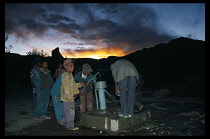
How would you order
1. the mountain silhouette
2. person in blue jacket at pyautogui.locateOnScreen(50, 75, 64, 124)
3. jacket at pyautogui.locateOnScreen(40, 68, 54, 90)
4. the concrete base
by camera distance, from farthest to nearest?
the mountain silhouette, jacket at pyautogui.locateOnScreen(40, 68, 54, 90), person in blue jacket at pyautogui.locateOnScreen(50, 75, 64, 124), the concrete base

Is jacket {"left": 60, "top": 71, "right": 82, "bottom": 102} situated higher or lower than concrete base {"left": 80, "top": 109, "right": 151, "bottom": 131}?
higher

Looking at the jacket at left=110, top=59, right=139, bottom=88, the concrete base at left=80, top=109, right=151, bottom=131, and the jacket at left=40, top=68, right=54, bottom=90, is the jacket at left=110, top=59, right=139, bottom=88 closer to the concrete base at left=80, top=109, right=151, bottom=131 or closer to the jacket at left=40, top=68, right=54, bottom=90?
the concrete base at left=80, top=109, right=151, bottom=131

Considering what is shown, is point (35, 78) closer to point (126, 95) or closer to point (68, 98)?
point (68, 98)

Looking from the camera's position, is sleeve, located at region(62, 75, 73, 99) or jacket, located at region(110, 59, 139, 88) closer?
sleeve, located at region(62, 75, 73, 99)

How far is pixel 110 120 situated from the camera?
4422 millimetres

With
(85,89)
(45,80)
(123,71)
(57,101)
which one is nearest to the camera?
(123,71)

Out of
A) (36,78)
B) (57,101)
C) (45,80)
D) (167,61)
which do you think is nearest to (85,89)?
(57,101)

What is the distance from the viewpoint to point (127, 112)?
183 inches

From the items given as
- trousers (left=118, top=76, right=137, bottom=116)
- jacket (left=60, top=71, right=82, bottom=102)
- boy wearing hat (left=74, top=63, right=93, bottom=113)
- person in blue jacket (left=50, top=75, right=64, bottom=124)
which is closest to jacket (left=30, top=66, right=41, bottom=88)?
person in blue jacket (left=50, top=75, right=64, bottom=124)

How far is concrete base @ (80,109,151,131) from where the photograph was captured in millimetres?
4352

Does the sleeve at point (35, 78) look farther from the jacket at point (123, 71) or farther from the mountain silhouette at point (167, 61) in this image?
the mountain silhouette at point (167, 61)

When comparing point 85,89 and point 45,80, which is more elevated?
point 45,80

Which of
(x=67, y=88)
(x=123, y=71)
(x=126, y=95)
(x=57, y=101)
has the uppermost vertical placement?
(x=123, y=71)

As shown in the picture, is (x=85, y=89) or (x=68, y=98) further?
(x=85, y=89)
